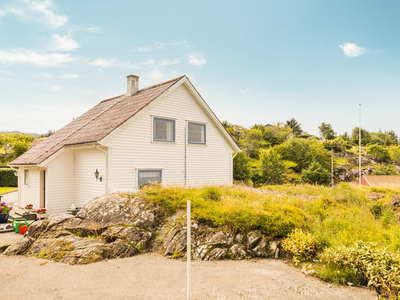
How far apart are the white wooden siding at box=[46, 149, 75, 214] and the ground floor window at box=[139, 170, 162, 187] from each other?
418cm

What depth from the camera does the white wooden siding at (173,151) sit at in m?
12.6

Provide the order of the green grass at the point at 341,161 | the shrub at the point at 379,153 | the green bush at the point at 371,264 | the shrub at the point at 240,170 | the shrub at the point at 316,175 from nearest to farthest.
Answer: the green bush at the point at 371,264, the shrub at the point at 240,170, the shrub at the point at 316,175, the green grass at the point at 341,161, the shrub at the point at 379,153

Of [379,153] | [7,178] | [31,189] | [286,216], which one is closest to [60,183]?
[31,189]

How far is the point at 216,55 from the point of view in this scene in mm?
17547

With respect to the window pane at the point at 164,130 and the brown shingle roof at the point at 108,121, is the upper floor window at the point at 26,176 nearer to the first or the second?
the brown shingle roof at the point at 108,121

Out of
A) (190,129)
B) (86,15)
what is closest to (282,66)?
(190,129)

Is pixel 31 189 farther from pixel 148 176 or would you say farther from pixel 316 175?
pixel 316 175

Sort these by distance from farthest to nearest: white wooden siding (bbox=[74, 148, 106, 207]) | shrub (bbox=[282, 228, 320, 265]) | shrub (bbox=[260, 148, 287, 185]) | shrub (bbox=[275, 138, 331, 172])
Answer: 1. shrub (bbox=[275, 138, 331, 172])
2. shrub (bbox=[260, 148, 287, 185])
3. white wooden siding (bbox=[74, 148, 106, 207])
4. shrub (bbox=[282, 228, 320, 265])

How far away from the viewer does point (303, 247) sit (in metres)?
6.19

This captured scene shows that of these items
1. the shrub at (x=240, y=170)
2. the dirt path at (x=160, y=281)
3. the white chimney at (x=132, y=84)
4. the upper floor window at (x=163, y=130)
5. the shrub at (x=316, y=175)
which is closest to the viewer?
the dirt path at (x=160, y=281)

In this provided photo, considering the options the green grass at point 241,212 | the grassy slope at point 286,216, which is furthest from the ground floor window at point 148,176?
the green grass at point 241,212

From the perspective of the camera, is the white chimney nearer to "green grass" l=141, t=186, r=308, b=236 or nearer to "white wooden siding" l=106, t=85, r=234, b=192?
"white wooden siding" l=106, t=85, r=234, b=192

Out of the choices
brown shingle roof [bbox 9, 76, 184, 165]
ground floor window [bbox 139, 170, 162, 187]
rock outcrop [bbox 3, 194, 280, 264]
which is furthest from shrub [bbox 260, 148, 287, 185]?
rock outcrop [bbox 3, 194, 280, 264]

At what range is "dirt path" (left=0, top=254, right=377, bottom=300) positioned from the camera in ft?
15.6
